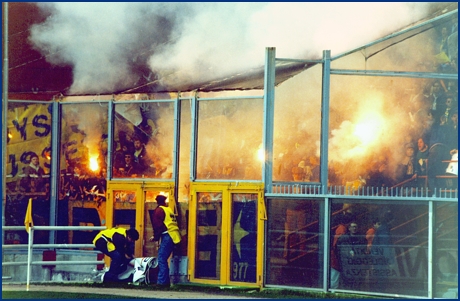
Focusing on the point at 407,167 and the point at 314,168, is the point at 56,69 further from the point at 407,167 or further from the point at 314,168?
the point at 407,167

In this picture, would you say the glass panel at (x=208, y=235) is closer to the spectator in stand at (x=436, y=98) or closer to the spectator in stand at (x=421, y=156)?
the spectator in stand at (x=421, y=156)

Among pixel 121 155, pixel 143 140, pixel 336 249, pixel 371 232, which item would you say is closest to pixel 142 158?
pixel 143 140

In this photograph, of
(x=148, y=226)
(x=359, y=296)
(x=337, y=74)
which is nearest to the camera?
(x=359, y=296)

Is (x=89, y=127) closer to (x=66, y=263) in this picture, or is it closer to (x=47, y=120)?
(x=47, y=120)

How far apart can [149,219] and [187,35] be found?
3214 millimetres

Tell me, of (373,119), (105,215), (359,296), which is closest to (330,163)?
(373,119)

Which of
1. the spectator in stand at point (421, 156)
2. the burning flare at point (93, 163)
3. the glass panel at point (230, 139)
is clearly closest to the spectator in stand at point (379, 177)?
the spectator in stand at point (421, 156)

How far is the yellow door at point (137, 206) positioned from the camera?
52.6 ft

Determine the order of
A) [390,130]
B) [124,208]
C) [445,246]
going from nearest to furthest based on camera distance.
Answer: [445,246] < [390,130] < [124,208]

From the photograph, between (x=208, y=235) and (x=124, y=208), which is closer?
(x=208, y=235)

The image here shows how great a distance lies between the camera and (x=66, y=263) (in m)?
15.6

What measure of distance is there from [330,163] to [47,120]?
533 centimetres

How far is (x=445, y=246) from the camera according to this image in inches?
539

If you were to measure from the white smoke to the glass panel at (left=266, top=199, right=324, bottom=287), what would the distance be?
Answer: 2540 mm
